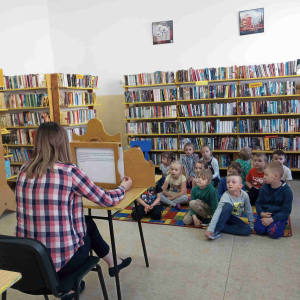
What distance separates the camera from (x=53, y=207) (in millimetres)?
1496

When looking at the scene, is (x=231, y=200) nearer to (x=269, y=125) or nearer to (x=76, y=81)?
(x=269, y=125)

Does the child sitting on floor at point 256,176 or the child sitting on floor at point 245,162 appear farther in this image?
the child sitting on floor at point 245,162

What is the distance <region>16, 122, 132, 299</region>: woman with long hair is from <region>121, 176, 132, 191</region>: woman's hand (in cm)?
28

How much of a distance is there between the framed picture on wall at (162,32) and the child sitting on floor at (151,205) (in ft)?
11.9

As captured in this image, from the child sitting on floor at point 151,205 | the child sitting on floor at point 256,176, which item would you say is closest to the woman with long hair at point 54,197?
the child sitting on floor at point 151,205

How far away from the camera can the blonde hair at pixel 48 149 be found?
59.8 inches

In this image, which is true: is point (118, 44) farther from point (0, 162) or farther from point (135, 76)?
point (0, 162)

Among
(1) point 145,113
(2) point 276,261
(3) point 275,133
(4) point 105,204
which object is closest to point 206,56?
(1) point 145,113

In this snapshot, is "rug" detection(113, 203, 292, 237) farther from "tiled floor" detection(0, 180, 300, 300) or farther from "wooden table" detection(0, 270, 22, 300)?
"wooden table" detection(0, 270, 22, 300)

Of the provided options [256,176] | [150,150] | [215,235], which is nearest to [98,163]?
[215,235]

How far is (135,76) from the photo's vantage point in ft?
19.0

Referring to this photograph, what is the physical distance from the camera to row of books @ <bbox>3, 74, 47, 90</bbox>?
5031mm

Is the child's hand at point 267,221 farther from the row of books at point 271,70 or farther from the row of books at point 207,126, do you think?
the row of books at point 271,70

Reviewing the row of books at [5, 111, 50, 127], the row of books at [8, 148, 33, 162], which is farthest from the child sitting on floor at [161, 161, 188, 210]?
the row of books at [8, 148, 33, 162]
